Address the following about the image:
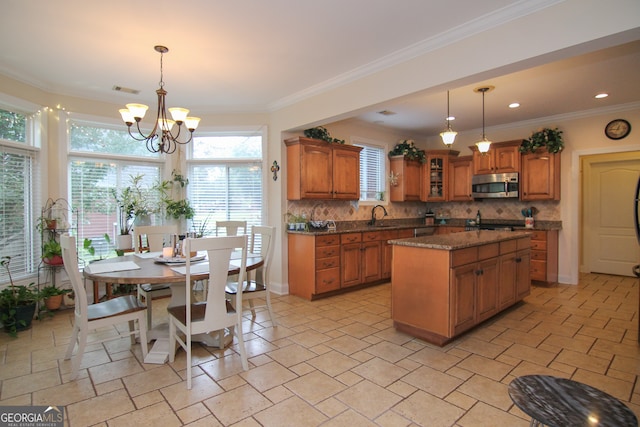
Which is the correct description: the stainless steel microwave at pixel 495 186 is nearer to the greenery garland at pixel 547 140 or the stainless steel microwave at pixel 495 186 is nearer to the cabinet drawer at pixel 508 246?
the greenery garland at pixel 547 140

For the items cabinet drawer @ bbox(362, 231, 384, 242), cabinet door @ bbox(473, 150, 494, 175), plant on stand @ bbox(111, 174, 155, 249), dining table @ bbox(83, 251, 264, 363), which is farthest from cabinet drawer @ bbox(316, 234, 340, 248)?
cabinet door @ bbox(473, 150, 494, 175)

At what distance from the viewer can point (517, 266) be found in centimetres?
402

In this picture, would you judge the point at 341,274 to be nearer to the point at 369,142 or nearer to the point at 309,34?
the point at 369,142

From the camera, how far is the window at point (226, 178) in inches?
206

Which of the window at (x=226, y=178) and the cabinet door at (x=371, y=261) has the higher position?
the window at (x=226, y=178)

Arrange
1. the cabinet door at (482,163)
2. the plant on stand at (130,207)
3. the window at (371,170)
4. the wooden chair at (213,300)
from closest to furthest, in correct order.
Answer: the wooden chair at (213,300) < the plant on stand at (130,207) < the cabinet door at (482,163) < the window at (371,170)

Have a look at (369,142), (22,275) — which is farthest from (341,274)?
(22,275)

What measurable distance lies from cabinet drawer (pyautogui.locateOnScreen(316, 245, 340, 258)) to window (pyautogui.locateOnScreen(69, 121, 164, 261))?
2.72 metres

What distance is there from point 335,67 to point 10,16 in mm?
2801

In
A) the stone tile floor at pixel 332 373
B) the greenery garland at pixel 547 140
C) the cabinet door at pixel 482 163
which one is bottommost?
the stone tile floor at pixel 332 373

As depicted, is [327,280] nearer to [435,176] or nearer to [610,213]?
[435,176]

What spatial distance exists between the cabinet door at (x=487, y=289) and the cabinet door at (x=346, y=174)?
2.45m

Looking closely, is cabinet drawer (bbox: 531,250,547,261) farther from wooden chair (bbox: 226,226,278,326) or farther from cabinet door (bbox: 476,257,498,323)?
wooden chair (bbox: 226,226,278,326)

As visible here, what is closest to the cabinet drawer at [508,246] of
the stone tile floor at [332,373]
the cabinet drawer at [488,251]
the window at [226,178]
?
the cabinet drawer at [488,251]
